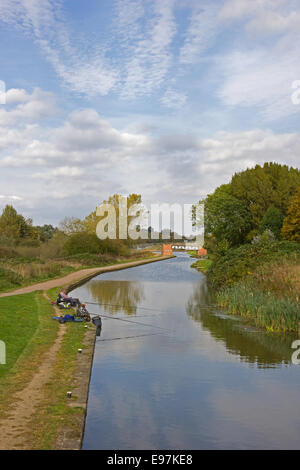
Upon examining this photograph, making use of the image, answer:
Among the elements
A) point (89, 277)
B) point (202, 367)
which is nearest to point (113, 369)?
point (202, 367)

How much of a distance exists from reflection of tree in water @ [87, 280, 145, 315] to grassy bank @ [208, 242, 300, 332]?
11.8 ft

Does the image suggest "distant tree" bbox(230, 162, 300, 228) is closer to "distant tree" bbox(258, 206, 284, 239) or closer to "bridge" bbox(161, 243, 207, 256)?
"distant tree" bbox(258, 206, 284, 239)

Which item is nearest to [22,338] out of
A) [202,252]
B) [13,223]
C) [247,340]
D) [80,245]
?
[247,340]

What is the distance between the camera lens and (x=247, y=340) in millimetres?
11594

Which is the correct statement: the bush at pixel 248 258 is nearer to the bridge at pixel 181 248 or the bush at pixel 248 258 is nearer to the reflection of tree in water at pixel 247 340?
the reflection of tree in water at pixel 247 340

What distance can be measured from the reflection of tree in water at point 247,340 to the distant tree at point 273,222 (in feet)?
60.9

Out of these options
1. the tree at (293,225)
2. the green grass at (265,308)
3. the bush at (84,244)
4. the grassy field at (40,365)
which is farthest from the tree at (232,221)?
the grassy field at (40,365)

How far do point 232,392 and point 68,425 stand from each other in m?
3.20

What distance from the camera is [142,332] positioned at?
12320mm

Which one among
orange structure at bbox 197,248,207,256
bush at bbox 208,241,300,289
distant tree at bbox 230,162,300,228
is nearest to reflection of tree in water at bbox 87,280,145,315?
bush at bbox 208,241,300,289

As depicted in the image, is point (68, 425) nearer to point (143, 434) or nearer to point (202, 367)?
point (143, 434)

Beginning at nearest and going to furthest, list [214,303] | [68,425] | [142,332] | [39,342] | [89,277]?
[68,425]
[39,342]
[142,332]
[214,303]
[89,277]

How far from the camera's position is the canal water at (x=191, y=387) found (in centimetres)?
582

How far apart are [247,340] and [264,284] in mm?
4543
